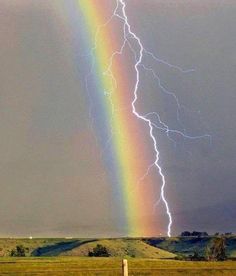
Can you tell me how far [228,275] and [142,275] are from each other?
7.77m

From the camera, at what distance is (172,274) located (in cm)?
5981

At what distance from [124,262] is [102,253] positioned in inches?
6323

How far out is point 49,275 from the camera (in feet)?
197

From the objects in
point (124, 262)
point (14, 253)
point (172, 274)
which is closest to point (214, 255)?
point (14, 253)

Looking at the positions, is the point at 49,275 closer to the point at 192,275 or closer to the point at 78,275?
the point at 78,275

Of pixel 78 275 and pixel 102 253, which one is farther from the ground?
pixel 102 253

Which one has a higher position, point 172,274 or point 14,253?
point 14,253

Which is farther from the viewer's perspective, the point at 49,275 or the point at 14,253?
the point at 14,253

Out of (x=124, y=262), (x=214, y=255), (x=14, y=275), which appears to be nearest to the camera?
(x=124, y=262)

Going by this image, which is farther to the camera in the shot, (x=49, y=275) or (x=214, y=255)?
(x=214, y=255)

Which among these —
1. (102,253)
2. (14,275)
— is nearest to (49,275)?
(14,275)

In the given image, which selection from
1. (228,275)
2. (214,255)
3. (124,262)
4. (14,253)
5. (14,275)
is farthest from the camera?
(14,253)

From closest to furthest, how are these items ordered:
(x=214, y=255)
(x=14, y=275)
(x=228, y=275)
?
1. (x=228, y=275)
2. (x=14, y=275)
3. (x=214, y=255)

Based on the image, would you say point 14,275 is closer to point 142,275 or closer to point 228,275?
point 142,275
